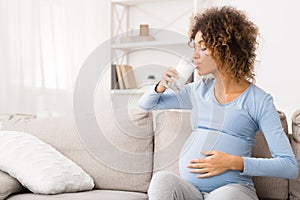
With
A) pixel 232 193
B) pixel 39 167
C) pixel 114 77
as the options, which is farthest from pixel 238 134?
pixel 114 77

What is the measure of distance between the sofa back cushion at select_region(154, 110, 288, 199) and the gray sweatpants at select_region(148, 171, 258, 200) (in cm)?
29

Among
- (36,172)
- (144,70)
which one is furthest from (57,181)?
(144,70)

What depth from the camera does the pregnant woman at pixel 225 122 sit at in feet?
5.49

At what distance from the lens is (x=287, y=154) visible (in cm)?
167

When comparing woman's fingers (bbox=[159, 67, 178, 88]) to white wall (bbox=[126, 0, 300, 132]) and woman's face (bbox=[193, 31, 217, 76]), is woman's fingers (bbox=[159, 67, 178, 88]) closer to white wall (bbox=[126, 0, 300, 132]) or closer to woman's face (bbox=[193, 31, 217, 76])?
woman's face (bbox=[193, 31, 217, 76])

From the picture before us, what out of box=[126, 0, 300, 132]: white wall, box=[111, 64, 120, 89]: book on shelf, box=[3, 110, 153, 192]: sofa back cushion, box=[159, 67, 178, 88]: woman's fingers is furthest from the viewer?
box=[111, 64, 120, 89]: book on shelf

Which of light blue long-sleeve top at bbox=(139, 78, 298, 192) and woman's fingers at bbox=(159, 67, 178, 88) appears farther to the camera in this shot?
woman's fingers at bbox=(159, 67, 178, 88)

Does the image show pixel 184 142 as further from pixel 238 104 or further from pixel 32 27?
pixel 32 27

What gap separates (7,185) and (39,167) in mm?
141

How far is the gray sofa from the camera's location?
77.7 inches

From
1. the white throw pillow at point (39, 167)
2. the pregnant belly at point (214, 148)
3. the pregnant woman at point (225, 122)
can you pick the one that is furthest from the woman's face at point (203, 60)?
the white throw pillow at point (39, 167)

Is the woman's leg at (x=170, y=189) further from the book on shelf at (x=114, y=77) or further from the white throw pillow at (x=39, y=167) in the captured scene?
the book on shelf at (x=114, y=77)

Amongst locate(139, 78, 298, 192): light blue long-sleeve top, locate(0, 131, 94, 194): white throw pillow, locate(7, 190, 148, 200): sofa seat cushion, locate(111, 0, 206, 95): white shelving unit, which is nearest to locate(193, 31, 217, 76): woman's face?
locate(139, 78, 298, 192): light blue long-sleeve top

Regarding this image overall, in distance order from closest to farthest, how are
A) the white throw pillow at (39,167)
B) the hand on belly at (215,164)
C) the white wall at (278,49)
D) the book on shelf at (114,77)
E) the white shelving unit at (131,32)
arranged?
the hand on belly at (215,164) < the white throw pillow at (39,167) < the white wall at (278,49) < the white shelving unit at (131,32) < the book on shelf at (114,77)
